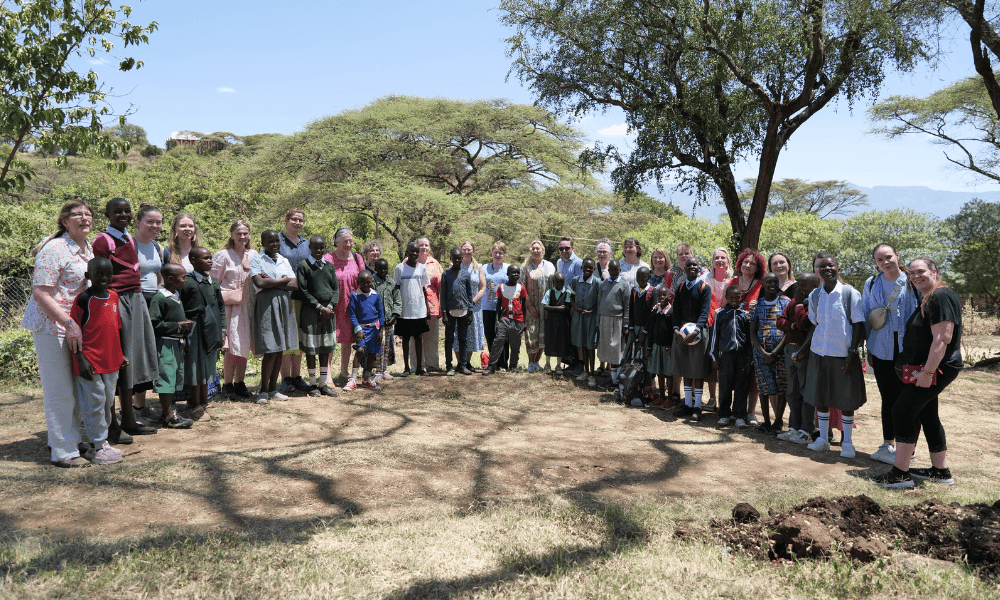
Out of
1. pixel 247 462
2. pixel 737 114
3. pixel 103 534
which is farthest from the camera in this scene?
pixel 737 114

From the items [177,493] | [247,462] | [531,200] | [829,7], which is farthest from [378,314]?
[531,200]

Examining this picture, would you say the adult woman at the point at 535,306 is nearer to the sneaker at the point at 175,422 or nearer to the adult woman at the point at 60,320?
the sneaker at the point at 175,422

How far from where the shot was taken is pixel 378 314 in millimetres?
7492

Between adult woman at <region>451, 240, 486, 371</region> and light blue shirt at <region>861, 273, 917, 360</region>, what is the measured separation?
16.1 ft

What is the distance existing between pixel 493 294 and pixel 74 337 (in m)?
5.53

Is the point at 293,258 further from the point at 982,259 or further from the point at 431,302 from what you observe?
the point at 982,259

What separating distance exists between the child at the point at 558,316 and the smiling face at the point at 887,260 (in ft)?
13.6

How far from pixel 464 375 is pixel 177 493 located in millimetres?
4908

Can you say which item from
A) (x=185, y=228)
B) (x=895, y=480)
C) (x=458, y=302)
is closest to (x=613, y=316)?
(x=458, y=302)

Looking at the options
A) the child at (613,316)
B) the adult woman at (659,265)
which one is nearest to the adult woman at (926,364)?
the adult woman at (659,265)

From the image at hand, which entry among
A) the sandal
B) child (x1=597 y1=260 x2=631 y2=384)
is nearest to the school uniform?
child (x1=597 y1=260 x2=631 y2=384)

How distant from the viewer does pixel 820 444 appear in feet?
18.2

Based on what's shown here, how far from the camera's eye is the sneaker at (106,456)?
4535mm

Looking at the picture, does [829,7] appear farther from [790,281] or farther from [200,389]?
[200,389]
